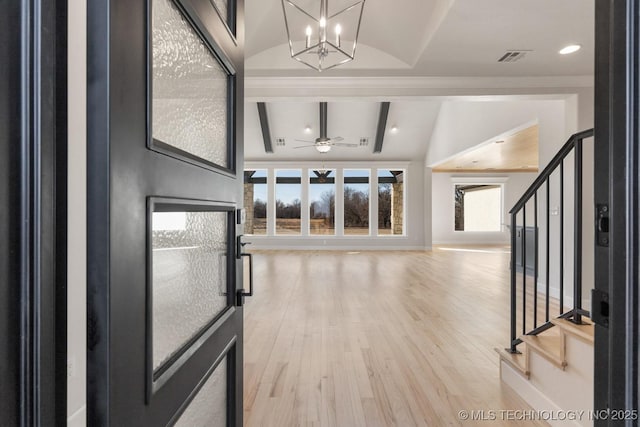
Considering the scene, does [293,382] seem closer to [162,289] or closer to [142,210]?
[162,289]

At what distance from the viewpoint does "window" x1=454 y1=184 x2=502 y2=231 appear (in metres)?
12.0

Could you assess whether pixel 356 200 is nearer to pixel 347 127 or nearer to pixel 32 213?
pixel 347 127

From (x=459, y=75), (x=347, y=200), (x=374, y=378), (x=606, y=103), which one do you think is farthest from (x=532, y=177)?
(x=606, y=103)

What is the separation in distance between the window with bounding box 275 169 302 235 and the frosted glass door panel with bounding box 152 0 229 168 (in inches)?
365

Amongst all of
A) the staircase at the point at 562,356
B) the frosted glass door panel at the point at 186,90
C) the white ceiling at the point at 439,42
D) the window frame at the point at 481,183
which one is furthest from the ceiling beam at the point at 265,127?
the frosted glass door panel at the point at 186,90

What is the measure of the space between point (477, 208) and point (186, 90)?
12.9 metres

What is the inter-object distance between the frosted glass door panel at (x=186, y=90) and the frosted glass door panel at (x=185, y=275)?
0.64 feet

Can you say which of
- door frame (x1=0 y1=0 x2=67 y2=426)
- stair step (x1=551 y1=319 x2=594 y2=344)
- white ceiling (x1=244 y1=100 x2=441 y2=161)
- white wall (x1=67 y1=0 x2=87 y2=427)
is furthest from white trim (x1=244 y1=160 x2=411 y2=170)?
door frame (x1=0 y1=0 x2=67 y2=426)

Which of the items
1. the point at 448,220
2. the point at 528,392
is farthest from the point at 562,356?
the point at 448,220

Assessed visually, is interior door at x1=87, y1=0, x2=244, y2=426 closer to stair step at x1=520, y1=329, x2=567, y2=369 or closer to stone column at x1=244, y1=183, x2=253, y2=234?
stair step at x1=520, y1=329, x2=567, y2=369

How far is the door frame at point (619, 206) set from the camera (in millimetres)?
583

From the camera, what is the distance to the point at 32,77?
0.46 meters

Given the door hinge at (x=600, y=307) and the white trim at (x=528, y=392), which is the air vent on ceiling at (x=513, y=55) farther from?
the door hinge at (x=600, y=307)

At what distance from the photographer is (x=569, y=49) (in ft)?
11.3
